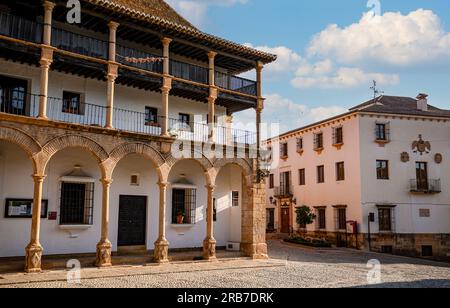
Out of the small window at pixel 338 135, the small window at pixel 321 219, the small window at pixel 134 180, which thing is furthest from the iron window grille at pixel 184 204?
the small window at pixel 321 219

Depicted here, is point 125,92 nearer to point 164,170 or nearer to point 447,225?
point 164,170

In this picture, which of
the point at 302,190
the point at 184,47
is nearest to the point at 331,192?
the point at 302,190

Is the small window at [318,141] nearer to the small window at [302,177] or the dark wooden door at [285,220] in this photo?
the small window at [302,177]

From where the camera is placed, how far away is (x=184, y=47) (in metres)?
18.4

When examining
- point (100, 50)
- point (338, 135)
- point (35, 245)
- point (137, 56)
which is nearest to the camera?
point (35, 245)

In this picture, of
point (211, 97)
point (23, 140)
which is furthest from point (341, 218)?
point (23, 140)

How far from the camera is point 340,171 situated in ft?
90.2

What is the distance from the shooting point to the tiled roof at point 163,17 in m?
15.4

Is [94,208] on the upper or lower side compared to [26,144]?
lower

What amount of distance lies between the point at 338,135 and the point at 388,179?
3.89 meters

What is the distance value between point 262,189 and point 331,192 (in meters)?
10.1

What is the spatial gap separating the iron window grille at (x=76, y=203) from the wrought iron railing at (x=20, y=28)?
4984 mm

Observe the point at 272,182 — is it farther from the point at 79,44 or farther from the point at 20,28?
the point at 20,28
